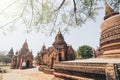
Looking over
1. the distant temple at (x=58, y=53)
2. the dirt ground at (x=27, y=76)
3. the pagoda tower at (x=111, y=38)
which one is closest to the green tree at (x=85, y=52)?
the distant temple at (x=58, y=53)

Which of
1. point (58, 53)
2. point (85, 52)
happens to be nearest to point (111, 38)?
point (58, 53)

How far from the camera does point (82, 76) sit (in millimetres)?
7855

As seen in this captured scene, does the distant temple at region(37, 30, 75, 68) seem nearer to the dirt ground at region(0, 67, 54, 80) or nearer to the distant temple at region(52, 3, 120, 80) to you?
the dirt ground at region(0, 67, 54, 80)

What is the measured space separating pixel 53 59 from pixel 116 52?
44.4ft

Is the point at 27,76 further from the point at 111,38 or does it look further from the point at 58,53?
the point at 111,38

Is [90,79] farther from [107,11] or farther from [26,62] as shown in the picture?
[26,62]

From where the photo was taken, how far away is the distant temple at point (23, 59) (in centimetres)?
3244

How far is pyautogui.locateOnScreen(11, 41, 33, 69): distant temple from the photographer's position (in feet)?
106

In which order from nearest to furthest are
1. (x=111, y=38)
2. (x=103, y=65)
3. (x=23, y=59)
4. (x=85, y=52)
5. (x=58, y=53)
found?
(x=103, y=65) → (x=111, y=38) → (x=58, y=53) → (x=23, y=59) → (x=85, y=52)

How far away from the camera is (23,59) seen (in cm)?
3253

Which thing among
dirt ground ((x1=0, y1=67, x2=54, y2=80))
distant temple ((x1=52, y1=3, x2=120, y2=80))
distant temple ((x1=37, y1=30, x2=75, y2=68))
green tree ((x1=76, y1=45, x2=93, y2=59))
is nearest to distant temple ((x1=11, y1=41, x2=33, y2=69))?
distant temple ((x1=37, y1=30, x2=75, y2=68))

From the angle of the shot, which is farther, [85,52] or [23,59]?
[85,52]

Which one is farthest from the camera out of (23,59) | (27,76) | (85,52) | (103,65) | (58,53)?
(85,52)

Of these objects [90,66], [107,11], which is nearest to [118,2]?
[90,66]
